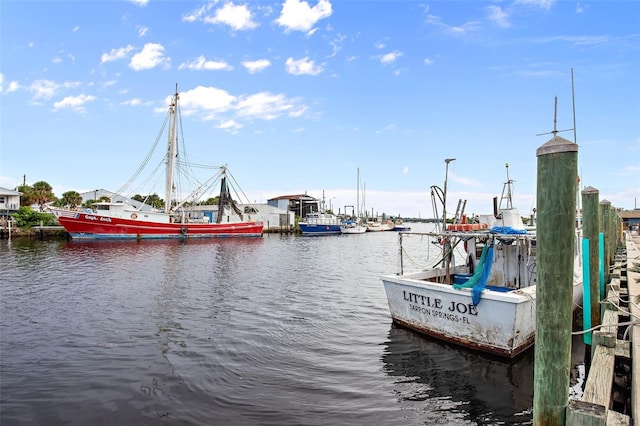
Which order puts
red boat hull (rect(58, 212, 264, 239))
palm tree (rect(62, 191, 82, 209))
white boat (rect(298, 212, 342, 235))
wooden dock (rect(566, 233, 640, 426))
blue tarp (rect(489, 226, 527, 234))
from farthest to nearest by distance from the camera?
white boat (rect(298, 212, 342, 235)) → palm tree (rect(62, 191, 82, 209)) → red boat hull (rect(58, 212, 264, 239)) → blue tarp (rect(489, 226, 527, 234)) → wooden dock (rect(566, 233, 640, 426))

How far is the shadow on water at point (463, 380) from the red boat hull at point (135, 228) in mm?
46941

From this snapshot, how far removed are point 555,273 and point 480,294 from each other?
13.7 feet

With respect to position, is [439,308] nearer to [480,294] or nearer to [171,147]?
[480,294]

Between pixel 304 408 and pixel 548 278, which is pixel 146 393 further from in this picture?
pixel 548 278

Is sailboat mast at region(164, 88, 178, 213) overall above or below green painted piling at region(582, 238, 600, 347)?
above

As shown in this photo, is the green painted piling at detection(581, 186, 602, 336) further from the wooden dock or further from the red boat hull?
the red boat hull

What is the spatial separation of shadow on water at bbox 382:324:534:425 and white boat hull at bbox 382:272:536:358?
11.7 inches

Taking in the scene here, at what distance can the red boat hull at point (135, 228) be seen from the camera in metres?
46.2

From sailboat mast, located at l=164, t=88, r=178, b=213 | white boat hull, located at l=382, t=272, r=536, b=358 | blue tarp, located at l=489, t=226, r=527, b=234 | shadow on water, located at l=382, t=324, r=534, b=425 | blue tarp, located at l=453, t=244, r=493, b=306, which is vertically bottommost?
shadow on water, located at l=382, t=324, r=534, b=425

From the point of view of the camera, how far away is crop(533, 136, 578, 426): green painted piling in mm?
4289

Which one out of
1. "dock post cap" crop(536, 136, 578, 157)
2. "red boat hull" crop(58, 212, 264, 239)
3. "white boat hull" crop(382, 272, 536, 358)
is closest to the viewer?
"dock post cap" crop(536, 136, 578, 157)

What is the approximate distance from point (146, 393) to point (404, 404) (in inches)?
187

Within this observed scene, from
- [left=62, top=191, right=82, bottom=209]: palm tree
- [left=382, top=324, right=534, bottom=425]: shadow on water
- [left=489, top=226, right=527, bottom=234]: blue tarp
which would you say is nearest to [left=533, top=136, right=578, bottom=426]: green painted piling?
[left=382, top=324, right=534, bottom=425]: shadow on water

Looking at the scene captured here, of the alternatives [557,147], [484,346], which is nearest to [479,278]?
[484,346]
